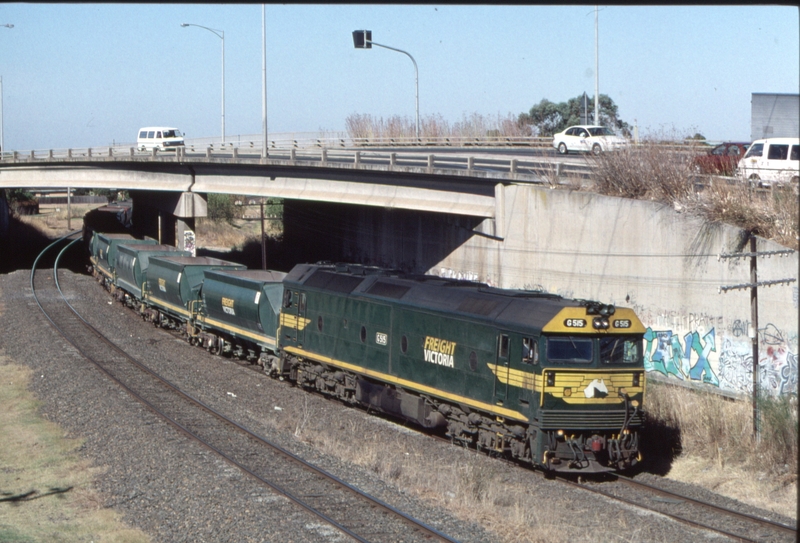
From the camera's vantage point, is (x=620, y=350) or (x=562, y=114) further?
(x=562, y=114)

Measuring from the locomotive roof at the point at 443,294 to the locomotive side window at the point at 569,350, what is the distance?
0.43 m

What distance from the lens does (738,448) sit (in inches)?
655

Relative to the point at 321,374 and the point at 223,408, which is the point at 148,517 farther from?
the point at 321,374

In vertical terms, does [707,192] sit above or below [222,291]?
above

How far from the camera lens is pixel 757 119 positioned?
A: 4.45m

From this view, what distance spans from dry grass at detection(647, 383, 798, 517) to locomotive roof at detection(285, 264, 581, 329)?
4688mm

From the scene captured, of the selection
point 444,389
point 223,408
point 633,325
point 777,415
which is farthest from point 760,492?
point 223,408

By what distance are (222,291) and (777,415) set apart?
17.6 metres

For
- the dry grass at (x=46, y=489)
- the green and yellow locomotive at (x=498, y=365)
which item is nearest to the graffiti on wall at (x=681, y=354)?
the green and yellow locomotive at (x=498, y=365)

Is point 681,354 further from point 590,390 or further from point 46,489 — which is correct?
point 46,489

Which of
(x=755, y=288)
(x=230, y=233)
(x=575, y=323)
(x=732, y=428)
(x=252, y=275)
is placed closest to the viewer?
(x=575, y=323)

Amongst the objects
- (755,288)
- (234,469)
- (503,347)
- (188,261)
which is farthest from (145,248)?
(755,288)

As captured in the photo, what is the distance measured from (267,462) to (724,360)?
11657mm

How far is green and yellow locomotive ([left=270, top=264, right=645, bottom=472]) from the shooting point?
1468 centimetres
